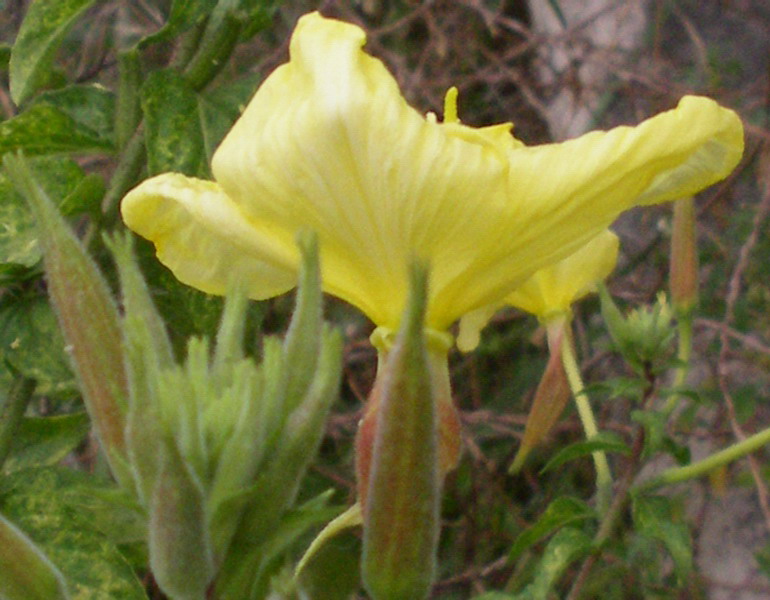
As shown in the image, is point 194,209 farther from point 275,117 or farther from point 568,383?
point 568,383

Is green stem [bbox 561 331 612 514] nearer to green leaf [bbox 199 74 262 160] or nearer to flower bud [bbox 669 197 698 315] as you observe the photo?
flower bud [bbox 669 197 698 315]

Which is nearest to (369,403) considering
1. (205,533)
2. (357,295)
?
(357,295)

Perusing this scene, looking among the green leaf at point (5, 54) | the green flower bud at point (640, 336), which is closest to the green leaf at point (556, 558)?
the green flower bud at point (640, 336)

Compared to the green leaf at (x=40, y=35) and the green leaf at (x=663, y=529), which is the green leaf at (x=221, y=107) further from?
the green leaf at (x=663, y=529)

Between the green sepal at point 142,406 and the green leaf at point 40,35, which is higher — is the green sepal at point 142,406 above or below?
below

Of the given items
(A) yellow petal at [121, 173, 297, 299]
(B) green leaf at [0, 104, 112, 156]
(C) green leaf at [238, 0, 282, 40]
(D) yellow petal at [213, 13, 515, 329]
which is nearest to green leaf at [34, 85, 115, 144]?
(B) green leaf at [0, 104, 112, 156]
